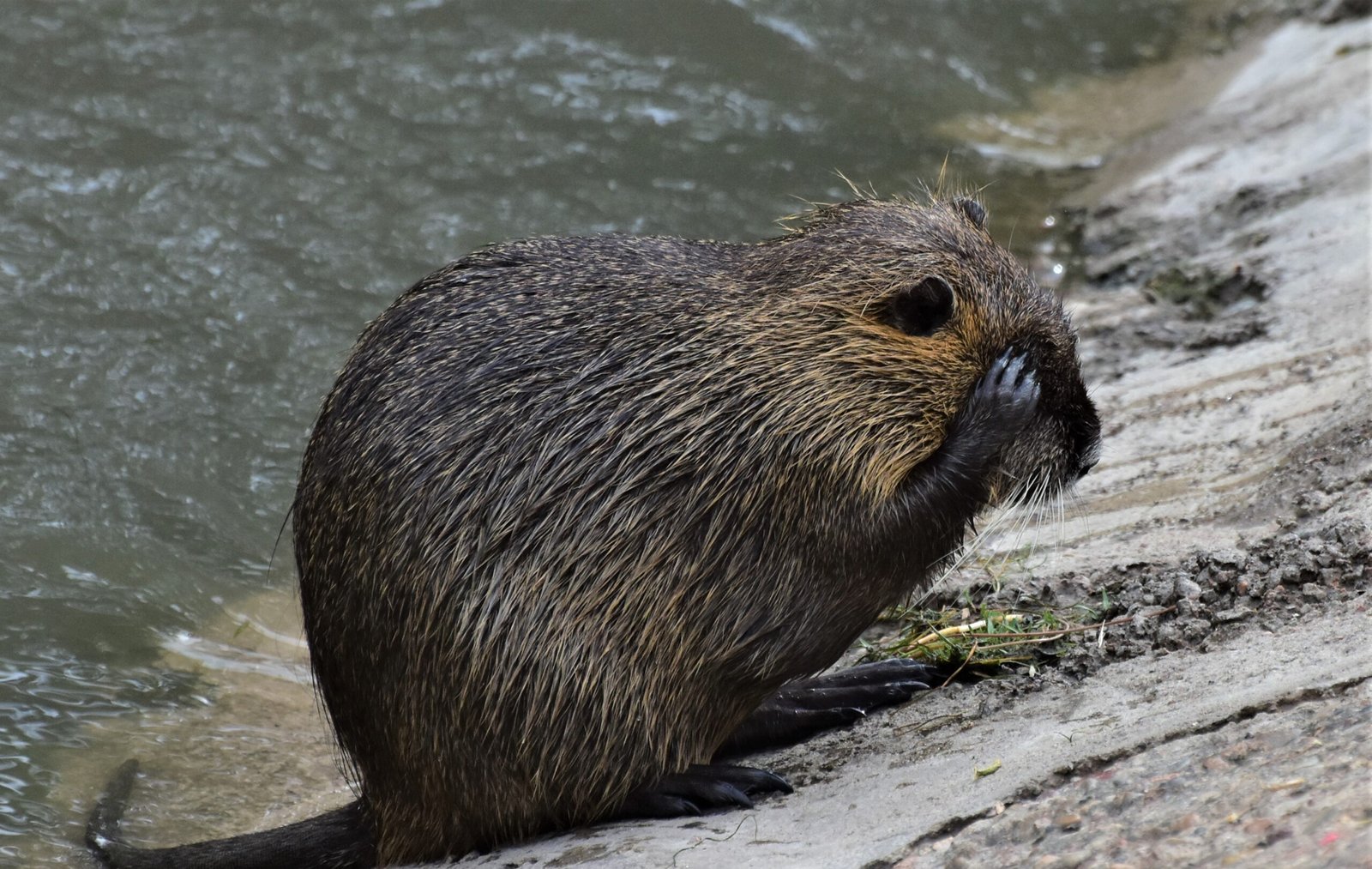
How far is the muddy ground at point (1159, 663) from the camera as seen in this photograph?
2.21 metres

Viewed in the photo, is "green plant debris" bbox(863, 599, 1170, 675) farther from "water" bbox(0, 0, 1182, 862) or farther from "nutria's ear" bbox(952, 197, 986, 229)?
"water" bbox(0, 0, 1182, 862)

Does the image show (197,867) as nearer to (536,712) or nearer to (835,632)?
(536,712)

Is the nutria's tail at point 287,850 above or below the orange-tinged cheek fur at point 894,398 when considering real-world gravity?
below

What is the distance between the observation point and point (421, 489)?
294 cm

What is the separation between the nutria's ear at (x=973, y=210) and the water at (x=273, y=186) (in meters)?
2.62

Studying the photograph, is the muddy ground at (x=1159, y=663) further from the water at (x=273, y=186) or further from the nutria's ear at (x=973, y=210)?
the nutria's ear at (x=973, y=210)

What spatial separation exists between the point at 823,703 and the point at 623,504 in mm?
739

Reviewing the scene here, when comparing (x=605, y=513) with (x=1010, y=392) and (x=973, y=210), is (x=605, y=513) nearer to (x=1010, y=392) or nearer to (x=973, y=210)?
(x=1010, y=392)

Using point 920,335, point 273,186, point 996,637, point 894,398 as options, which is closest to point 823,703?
point 996,637

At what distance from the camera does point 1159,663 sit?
290 centimetres

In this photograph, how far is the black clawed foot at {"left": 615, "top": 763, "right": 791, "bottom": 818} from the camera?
2986mm

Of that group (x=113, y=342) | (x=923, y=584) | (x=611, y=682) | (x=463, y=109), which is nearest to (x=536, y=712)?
(x=611, y=682)

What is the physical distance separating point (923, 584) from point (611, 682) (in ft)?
2.34

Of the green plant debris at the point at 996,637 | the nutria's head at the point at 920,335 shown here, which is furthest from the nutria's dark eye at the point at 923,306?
the green plant debris at the point at 996,637
